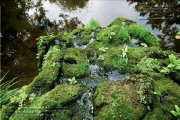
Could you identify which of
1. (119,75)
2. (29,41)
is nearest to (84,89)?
(119,75)

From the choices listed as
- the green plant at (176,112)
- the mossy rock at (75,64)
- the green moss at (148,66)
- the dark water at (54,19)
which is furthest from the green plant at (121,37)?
the dark water at (54,19)

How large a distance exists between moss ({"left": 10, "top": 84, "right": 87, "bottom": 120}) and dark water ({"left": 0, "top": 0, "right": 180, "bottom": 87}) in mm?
5190

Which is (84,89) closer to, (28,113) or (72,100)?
(72,100)

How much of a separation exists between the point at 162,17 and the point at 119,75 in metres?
6.63

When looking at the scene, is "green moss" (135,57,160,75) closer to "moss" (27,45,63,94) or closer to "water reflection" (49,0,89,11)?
"moss" (27,45,63,94)

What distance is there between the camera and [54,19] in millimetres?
11367

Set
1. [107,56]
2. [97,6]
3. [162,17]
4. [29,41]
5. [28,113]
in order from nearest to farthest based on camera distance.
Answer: [28,113] → [107,56] → [162,17] → [29,41] → [97,6]

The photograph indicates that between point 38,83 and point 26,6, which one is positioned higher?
point 26,6

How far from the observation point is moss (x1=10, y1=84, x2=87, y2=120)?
8.80 ft

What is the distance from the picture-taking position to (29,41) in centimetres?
1022

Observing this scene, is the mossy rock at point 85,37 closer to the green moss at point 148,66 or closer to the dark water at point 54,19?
the green moss at point 148,66

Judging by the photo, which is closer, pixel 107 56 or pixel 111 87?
pixel 111 87

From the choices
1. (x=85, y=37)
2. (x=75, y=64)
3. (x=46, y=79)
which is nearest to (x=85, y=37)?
(x=85, y=37)

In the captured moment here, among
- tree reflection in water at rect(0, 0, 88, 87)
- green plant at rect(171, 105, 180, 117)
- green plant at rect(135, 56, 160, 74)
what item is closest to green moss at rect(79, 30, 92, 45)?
green plant at rect(135, 56, 160, 74)
